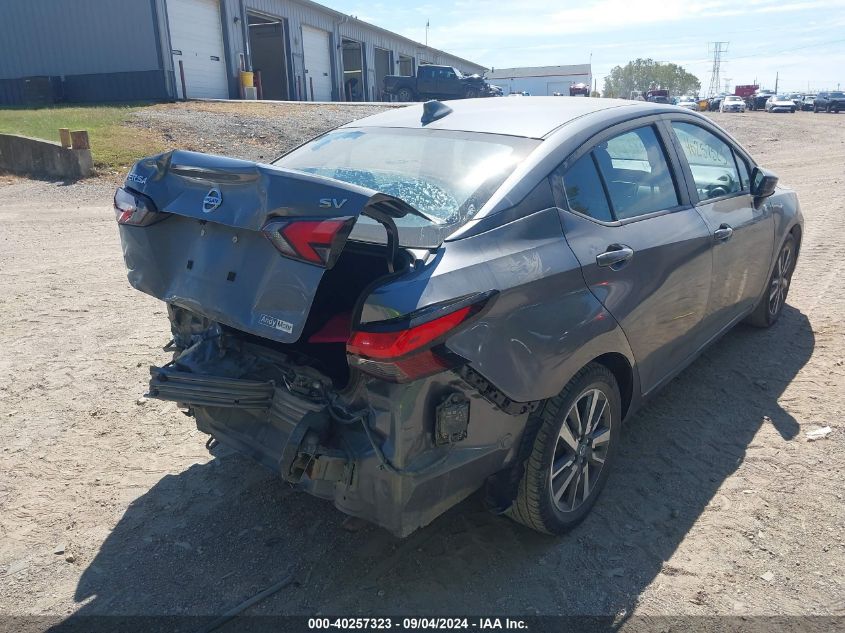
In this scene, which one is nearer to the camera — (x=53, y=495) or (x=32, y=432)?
(x=53, y=495)

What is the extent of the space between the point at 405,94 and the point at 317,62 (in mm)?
5486

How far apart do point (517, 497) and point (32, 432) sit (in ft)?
9.23

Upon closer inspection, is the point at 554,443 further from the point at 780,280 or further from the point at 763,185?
the point at 780,280

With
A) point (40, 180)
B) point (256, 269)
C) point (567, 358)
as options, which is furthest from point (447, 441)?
point (40, 180)

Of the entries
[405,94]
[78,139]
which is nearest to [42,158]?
[78,139]

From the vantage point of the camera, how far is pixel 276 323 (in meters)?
2.45

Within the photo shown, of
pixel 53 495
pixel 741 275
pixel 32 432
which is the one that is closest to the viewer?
pixel 53 495

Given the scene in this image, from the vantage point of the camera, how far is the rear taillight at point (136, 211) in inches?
114

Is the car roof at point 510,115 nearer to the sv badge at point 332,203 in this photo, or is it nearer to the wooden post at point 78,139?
the sv badge at point 332,203

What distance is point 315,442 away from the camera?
244cm

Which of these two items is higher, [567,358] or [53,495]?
[567,358]

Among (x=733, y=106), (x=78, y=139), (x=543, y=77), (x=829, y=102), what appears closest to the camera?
(x=78, y=139)

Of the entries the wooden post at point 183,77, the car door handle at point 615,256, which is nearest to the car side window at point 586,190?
the car door handle at point 615,256

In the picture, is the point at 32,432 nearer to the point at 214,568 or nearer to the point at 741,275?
the point at 214,568
